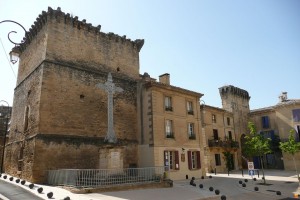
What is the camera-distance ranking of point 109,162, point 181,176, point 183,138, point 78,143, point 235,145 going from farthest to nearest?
point 235,145 → point 183,138 → point 181,176 → point 78,143 → point 109,162

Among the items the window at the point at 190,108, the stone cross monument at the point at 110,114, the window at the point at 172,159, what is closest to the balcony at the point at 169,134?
the window at the point at 172,159

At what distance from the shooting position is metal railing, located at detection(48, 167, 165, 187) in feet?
44.7

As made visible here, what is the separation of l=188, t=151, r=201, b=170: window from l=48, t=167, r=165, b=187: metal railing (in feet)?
20.7

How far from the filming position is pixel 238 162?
35312mm

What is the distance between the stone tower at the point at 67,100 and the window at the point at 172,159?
2707 millimetres

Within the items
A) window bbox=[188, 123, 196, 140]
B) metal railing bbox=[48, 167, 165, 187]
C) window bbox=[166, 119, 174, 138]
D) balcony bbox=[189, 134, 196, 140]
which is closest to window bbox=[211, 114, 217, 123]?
window bbox=[188, 123, 196, 140]

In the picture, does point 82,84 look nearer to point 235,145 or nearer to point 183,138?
point 183,138

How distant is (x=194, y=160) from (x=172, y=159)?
3154mm

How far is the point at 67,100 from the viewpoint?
61.0ft

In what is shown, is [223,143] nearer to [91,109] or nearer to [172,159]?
[172,159]

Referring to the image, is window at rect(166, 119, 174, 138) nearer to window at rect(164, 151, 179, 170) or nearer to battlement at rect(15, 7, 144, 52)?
window at rect(164, 151, 179, 170)

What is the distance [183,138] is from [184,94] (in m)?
4.24

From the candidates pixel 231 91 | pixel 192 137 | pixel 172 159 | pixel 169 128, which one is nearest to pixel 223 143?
pixel 192 137

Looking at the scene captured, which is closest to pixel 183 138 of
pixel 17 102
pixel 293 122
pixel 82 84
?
pixel 82 84
